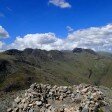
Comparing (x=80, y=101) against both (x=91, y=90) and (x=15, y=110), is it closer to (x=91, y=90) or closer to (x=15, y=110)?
(x=91, y=90)

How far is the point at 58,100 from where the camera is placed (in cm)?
6544

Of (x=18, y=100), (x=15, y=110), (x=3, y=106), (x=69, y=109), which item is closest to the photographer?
(x=69, y=109)

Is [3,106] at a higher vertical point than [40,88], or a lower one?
lower

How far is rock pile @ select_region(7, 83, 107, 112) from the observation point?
5517cm

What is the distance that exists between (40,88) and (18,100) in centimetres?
939

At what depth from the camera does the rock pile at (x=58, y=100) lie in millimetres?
55166

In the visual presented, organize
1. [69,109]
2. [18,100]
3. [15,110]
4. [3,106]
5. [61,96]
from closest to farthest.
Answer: [69,109] < [15,110] < [18,100] < [61,96] < [3,106]

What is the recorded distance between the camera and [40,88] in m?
69.6

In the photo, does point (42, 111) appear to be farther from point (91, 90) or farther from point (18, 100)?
point (91, 90)

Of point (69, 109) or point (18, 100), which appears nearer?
point (69, 109)

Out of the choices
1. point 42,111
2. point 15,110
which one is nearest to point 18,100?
point 15,110

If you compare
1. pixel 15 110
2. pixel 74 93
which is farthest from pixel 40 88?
pixel 15 110

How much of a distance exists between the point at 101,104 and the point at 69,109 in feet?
30.3

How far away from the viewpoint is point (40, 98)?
60.9m
